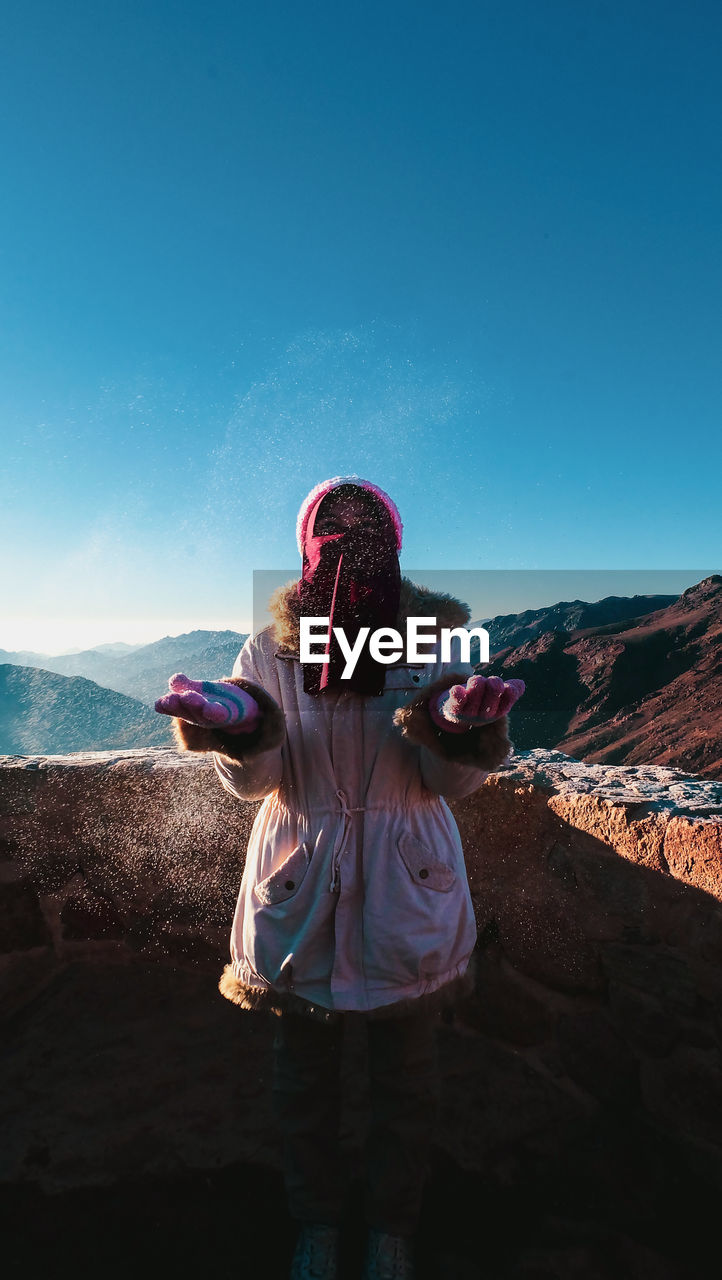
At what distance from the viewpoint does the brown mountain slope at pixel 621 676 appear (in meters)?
22.9

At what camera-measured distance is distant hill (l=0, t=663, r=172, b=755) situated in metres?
46.2

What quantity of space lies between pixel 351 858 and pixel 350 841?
0.13 feet

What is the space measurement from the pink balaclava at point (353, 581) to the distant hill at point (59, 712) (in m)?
37.4

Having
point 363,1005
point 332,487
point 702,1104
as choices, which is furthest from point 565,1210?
point 332,487

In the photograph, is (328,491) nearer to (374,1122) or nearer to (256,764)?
(256,764)

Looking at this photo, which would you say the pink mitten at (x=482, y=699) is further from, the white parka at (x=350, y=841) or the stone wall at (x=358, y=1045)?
the stone wall at (x=358, y=1045)

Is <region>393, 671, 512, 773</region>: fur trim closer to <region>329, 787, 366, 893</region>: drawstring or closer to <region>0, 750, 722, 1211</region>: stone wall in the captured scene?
<region>329, 787, 366, 893</region>: drawstring

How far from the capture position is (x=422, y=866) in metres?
1.46

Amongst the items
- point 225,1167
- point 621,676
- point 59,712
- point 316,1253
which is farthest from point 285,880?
point 59,712

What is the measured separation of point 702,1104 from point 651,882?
21.0 inches

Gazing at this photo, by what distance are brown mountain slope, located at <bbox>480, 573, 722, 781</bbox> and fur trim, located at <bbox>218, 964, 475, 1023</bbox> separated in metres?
20.4

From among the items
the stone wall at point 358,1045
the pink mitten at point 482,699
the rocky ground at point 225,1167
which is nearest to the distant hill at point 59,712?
the stone wall at point 358,1045

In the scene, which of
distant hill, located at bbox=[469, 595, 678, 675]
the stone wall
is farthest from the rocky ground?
distant hill, located at bbox=[469, 595, 678, 675]

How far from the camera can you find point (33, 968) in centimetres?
223
